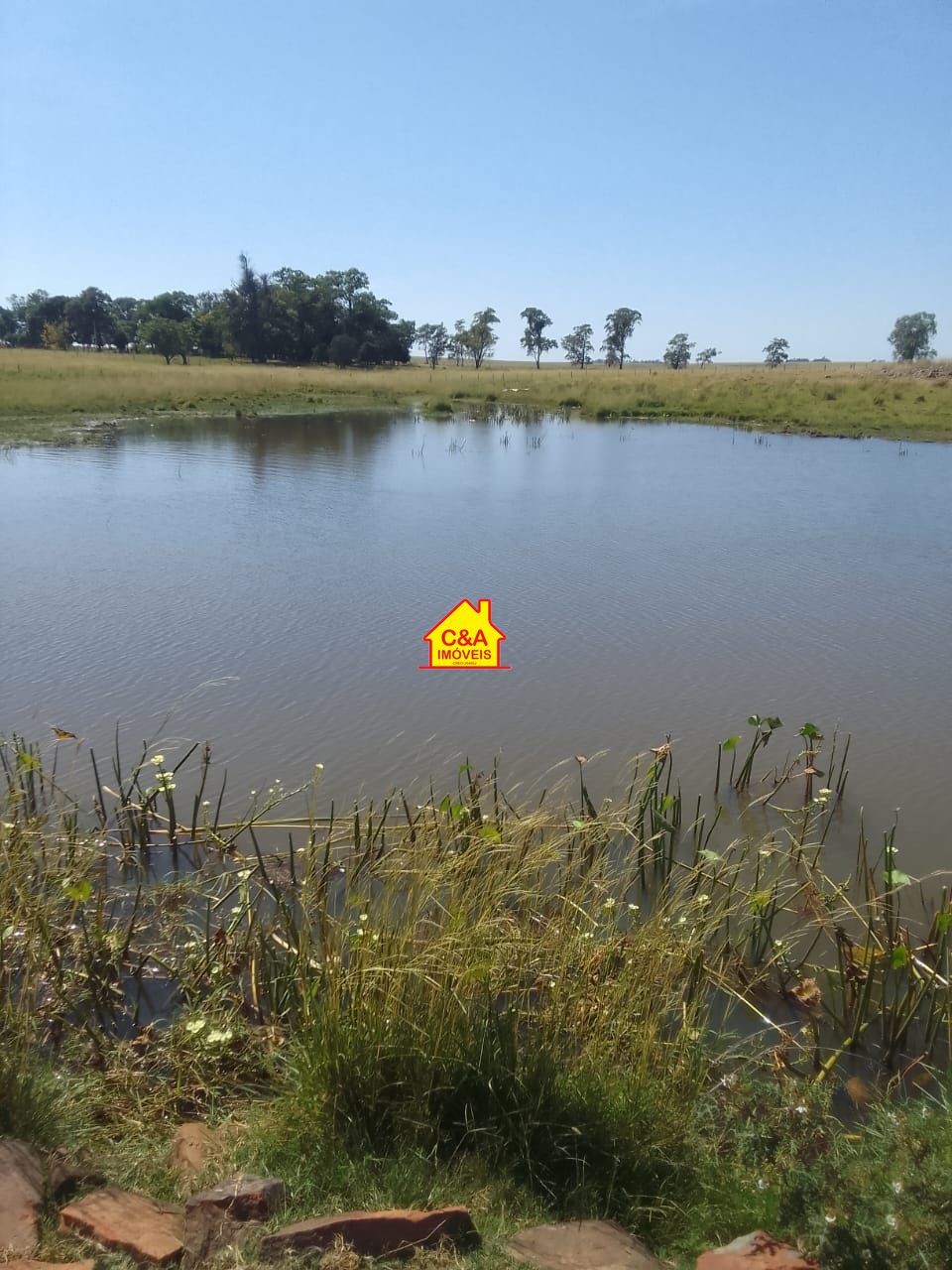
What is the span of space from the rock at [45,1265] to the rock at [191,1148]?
491 mm

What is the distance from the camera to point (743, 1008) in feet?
12.6

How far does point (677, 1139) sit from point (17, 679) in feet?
20.0

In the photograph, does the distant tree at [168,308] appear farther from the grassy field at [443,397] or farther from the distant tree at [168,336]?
the grassy field at [443,397]

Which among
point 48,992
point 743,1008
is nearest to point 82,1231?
point 48,992

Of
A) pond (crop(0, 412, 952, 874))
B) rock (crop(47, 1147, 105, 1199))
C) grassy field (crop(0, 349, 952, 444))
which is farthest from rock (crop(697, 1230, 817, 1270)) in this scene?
grassy field (crop(0, 349, 952, 444))

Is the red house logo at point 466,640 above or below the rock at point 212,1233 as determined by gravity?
above

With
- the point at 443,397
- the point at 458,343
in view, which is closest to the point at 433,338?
the point at 458,343

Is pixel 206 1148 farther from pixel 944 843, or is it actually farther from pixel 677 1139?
pixel 944 843

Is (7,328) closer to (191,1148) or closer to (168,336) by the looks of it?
(168,336)

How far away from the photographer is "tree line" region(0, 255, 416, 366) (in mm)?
58000

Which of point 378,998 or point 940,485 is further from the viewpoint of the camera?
point 940,485

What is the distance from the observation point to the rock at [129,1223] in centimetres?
208

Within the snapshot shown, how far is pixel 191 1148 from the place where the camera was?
2568 mm

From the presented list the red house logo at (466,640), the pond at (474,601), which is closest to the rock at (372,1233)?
the pond at (474,601)
